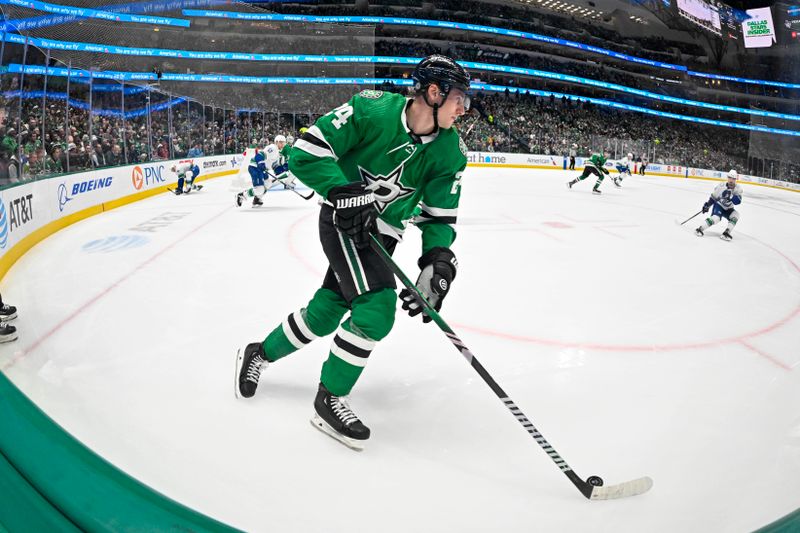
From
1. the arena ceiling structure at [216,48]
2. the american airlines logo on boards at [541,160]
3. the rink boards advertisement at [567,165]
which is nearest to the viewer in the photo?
the arena ceiling structure at [216,48]

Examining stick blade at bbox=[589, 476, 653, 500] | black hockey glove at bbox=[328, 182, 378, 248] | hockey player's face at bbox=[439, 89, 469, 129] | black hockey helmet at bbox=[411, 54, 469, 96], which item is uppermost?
black hockey helmet at bbox=[411, 54, 469, 96]

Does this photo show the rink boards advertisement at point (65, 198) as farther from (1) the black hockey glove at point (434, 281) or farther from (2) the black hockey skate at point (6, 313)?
(1) the black hockey glove at point (434, 281)

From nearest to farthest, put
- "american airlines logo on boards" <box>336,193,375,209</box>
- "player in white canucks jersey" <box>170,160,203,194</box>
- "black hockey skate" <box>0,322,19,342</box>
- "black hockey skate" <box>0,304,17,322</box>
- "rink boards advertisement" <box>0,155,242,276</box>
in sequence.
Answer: "american airlines logo on boards" <box>336,193,375,209</box>
"black hockey skate" <box>0,322,19,342</box>
"black hockey skate" <box>0,304,17,322</box>
"rink boards advertisement" <box>0,155,242,276</box>
"player in white canucks jersey" <box>170,160,203,194</box>

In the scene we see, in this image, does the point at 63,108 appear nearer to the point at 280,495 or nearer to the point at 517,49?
the point at 280,495

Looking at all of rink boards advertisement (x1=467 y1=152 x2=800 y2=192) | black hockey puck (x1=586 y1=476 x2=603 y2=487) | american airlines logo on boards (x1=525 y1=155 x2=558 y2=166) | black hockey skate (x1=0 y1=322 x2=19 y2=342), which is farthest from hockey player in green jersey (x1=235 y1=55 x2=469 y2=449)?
american airlines logo on boards (x1=525 y1=155 x2=558 y2=166)

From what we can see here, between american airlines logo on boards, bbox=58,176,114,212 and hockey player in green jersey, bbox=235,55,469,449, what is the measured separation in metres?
5.90

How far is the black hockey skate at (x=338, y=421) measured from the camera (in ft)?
Result: 6.73

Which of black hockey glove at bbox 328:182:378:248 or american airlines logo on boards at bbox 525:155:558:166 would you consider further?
american airlines logo on boards at bbox 525:155:558:166

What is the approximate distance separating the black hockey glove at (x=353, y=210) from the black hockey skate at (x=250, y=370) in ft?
2.71

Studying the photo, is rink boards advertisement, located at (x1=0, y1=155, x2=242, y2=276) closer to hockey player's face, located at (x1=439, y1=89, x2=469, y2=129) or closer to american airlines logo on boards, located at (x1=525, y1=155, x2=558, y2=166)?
hockey player's face, located at (x1=439, y1=89, x2=469, y2=129)

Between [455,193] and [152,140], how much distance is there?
1053 centimetres

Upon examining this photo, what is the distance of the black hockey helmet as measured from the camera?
200cm

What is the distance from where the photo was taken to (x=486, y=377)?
1.95m

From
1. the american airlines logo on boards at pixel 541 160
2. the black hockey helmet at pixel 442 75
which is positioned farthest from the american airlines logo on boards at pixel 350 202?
the american airlines logo on boards at pixel 541 160
